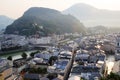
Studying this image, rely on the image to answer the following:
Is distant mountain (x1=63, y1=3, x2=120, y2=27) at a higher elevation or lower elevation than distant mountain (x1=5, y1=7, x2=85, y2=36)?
higher

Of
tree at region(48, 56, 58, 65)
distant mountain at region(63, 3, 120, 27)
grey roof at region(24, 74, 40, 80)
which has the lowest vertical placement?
grey roof at region(24, 74, 40, 80)

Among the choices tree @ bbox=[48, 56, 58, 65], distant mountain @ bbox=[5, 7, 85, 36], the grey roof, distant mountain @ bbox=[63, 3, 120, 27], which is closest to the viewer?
the grey roof

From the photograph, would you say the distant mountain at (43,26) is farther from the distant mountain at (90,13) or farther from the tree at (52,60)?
the distant mountain at (90,13)

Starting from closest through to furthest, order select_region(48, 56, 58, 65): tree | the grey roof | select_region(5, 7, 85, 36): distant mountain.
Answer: the grey roof < select_region(48, 56, 58, 65): tree < select_region(5, 7, 85, 36): distant mountain

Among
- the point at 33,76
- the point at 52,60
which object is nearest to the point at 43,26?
the point at 52,60

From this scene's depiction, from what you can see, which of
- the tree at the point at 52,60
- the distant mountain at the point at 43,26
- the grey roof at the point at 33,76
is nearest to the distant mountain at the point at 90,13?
the distant mountain at the point at 43,26

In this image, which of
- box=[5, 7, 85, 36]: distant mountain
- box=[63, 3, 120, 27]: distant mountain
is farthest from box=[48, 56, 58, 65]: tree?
box=[63, 3, 120, 27]: distant mountain

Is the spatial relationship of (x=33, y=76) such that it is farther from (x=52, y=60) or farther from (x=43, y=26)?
(x=43, y=26)

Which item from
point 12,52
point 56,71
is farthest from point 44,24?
point 56,71

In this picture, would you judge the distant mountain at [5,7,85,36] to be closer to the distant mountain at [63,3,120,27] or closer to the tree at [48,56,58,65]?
the tree at [48,56,58,65]

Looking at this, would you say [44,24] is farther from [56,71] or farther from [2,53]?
[56,71]

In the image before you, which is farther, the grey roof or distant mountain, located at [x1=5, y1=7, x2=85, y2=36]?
distant mountain, located at [x1=5, y1=7, x2=85, y2=36]
